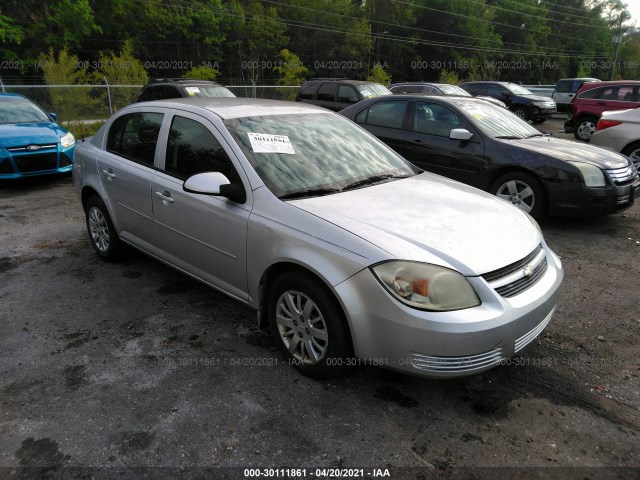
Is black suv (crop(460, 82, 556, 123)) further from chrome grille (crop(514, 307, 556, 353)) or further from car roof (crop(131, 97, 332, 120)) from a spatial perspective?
chrome grille (crop(514, 307, 556, 353))

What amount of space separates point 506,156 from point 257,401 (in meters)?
4.57

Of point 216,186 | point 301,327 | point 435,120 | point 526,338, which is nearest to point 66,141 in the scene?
point 435,120

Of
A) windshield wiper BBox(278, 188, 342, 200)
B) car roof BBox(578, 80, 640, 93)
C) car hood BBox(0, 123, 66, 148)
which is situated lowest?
car hood BBox(0, 123, 66, 148)

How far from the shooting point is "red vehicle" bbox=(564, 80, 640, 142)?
13.0 metres

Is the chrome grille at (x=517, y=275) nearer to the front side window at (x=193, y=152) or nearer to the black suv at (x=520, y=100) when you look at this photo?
the front side window at (x=193, y=152)

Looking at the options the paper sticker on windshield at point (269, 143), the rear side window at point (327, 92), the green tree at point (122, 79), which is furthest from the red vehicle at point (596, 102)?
the green tree at point (122, 79)

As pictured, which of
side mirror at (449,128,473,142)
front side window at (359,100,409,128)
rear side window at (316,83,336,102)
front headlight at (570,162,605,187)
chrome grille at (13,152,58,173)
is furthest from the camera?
rear side window at (316,83,336,102)

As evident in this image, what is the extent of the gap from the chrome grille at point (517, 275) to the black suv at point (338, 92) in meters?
10.5

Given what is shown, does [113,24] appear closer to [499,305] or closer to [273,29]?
[273,29]

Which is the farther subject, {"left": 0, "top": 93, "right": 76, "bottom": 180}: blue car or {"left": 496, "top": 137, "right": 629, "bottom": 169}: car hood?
{"left": 0, "top": 93, "right": 76, "bottom": 180}: blue car

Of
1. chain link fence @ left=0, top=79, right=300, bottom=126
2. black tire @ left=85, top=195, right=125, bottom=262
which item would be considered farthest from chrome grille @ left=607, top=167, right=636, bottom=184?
chain link fence @ left=0, top=79, right=300, bottom=126

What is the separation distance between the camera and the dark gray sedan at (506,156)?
5656mm

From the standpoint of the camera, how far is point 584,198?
5602 mm

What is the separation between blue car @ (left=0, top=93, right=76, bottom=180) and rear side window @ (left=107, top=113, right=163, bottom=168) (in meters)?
4.36
